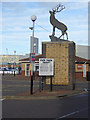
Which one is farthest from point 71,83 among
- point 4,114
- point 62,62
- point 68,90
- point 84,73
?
point 84,73

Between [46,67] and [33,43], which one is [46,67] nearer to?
[46,67]

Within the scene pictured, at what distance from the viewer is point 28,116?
9008mm

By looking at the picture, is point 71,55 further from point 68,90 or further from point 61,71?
point 68,90

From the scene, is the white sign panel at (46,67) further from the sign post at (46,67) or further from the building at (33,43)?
the building at (33,43)

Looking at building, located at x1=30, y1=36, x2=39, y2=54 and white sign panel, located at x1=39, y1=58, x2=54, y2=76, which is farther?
white sign panel, located at x1=39, y1=58, x2=54, y2=76

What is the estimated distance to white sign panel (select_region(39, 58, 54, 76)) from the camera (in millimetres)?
17641

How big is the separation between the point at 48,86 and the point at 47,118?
10.4 meters

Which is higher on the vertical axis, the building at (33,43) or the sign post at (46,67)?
the building at (33,43)

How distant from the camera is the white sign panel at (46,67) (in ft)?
57.9

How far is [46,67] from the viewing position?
1777cm

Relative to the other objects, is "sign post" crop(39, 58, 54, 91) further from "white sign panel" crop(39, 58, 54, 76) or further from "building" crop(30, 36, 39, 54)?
→ "building" crop(30, 36, 39, 54)

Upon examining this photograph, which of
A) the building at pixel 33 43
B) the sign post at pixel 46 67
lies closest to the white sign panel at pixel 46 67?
the sign post at pixel 46 67

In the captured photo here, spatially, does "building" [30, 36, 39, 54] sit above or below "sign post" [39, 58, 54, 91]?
above

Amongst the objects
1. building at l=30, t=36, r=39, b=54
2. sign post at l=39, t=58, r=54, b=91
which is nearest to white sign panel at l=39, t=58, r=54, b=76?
sign post at l=39, t=58, r=54, b=91
